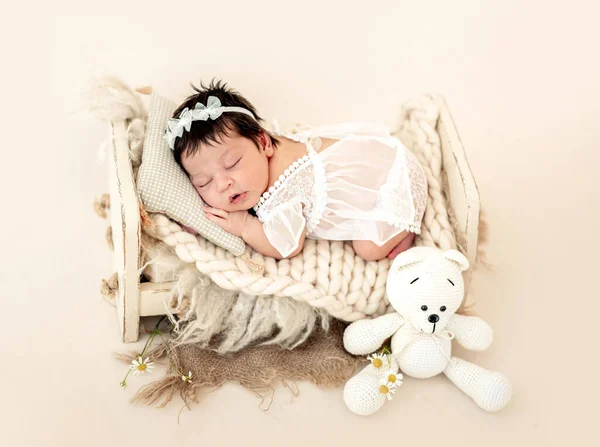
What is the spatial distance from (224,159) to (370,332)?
0.47 meters

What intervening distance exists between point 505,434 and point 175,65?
145 cm

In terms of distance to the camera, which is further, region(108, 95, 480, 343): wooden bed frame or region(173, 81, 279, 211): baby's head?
region(173, 81, 279, 211): baby's head

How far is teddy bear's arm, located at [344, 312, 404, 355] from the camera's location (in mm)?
1678

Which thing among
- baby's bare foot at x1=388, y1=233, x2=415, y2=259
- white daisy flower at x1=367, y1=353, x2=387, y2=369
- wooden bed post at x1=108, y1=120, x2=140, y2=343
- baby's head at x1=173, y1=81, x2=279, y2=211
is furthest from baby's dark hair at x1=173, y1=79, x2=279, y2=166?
white daisy flower at x1=367, y1=353, x2=387, y2=369

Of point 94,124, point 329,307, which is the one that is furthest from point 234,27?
point 329,307

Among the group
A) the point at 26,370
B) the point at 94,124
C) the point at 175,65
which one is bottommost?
the point at 26,370

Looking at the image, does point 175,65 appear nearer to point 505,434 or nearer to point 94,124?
point 94,124

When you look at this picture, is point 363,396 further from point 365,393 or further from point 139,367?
point 139,367

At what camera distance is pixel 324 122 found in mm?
2432

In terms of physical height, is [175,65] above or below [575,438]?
above

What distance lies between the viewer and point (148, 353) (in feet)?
5.68

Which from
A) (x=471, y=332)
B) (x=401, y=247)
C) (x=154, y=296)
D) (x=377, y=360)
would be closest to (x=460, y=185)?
(x=401, y=247)

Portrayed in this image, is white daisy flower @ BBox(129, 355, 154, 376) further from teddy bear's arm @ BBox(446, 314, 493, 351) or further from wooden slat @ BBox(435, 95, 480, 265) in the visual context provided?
wooden slat @ BBox(435, 95, 480, 265)

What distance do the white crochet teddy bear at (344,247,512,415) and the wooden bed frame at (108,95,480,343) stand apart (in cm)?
15
